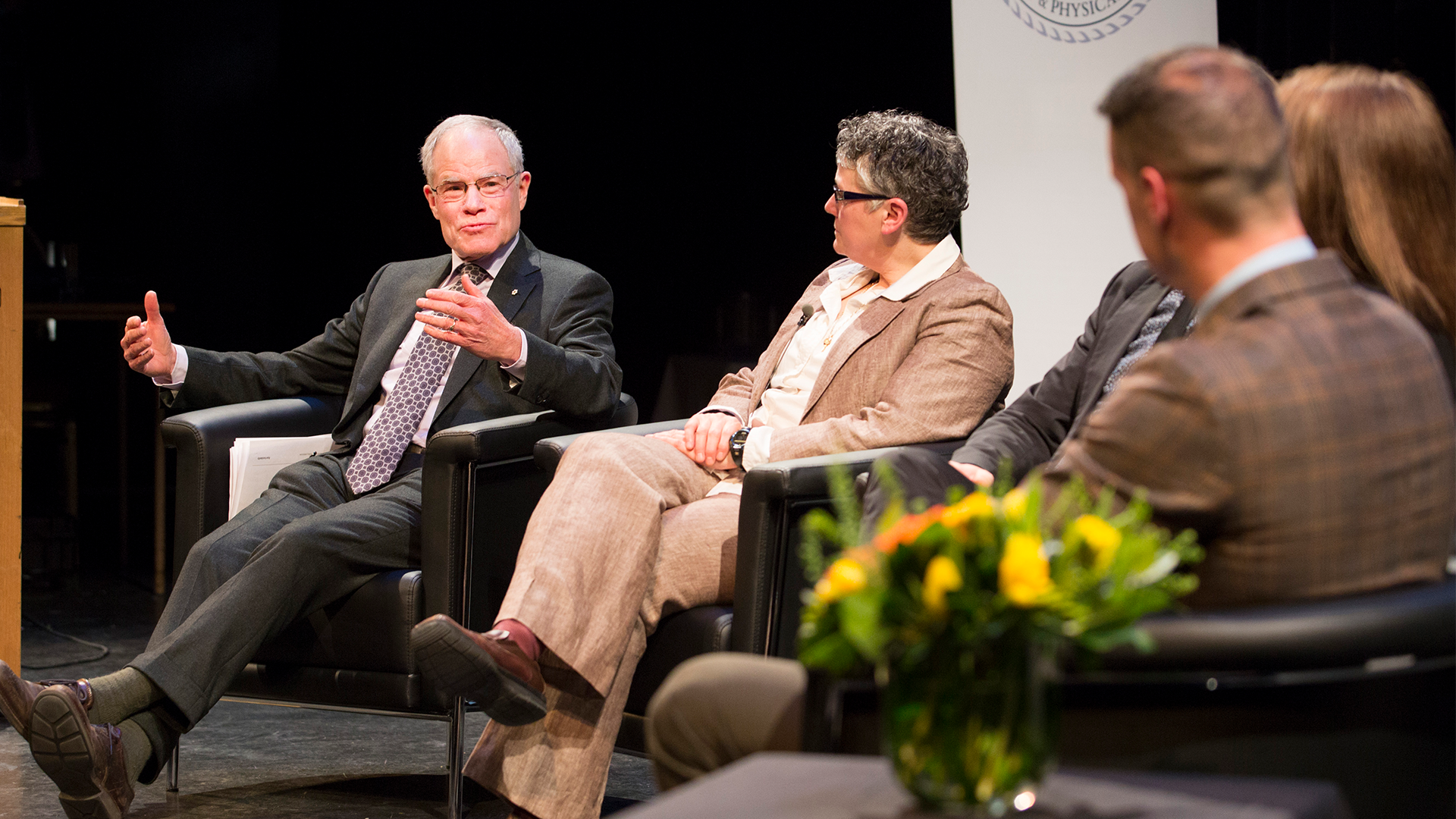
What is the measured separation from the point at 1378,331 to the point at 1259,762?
1.30 ft

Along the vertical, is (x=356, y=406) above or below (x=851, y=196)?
below

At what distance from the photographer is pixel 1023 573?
3.25 feet

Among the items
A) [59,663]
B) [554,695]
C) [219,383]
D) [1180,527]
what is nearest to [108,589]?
[59,663]

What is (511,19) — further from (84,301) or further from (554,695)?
(554,695)

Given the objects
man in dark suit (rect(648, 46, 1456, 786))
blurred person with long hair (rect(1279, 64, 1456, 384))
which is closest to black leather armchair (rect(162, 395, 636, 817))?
man in dark suit (rect(648, 46, 1456, 786))

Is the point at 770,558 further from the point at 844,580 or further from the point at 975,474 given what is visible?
the point at 844,580

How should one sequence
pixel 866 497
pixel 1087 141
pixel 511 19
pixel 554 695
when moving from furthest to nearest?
pixel 511 19 → pixel 1087 141 → pixel 554 695 → pixel 866 497

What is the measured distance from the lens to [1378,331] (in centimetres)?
128

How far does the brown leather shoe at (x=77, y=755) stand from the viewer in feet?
7.69

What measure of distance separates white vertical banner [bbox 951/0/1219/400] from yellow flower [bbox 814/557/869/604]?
2965mm

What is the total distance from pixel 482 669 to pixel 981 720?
130 cm

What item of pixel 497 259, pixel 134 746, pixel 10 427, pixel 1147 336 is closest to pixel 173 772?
pixel 134 746

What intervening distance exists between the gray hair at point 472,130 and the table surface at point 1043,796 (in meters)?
2.40

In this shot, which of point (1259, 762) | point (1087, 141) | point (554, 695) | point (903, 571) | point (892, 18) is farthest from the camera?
point (892, 18)
